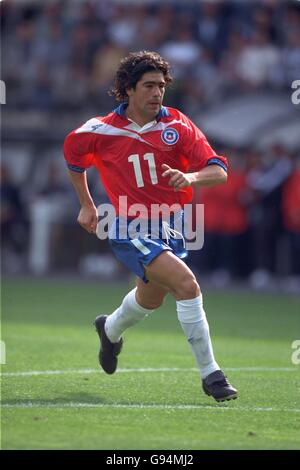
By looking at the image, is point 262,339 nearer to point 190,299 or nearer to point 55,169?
point 190,299

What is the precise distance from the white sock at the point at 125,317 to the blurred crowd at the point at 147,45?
13862 mm

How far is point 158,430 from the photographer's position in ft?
22.3

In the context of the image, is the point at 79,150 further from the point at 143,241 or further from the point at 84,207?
the point at 143,241

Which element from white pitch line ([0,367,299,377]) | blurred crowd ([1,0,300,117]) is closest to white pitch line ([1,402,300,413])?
white pitch line ([0,367,299,377])

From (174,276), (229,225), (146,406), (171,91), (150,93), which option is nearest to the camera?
(146,406)

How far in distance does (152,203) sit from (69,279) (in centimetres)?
1279

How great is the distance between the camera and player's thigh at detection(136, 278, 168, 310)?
8.67 m

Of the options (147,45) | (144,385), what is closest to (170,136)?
(144,385)

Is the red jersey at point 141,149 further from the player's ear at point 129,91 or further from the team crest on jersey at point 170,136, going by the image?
the player's ear at point 129,91

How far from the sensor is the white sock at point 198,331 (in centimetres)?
792

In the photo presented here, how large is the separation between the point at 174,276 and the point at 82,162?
1411 millimetres

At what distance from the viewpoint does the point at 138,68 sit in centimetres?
851

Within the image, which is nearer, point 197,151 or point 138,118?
point 197,151
